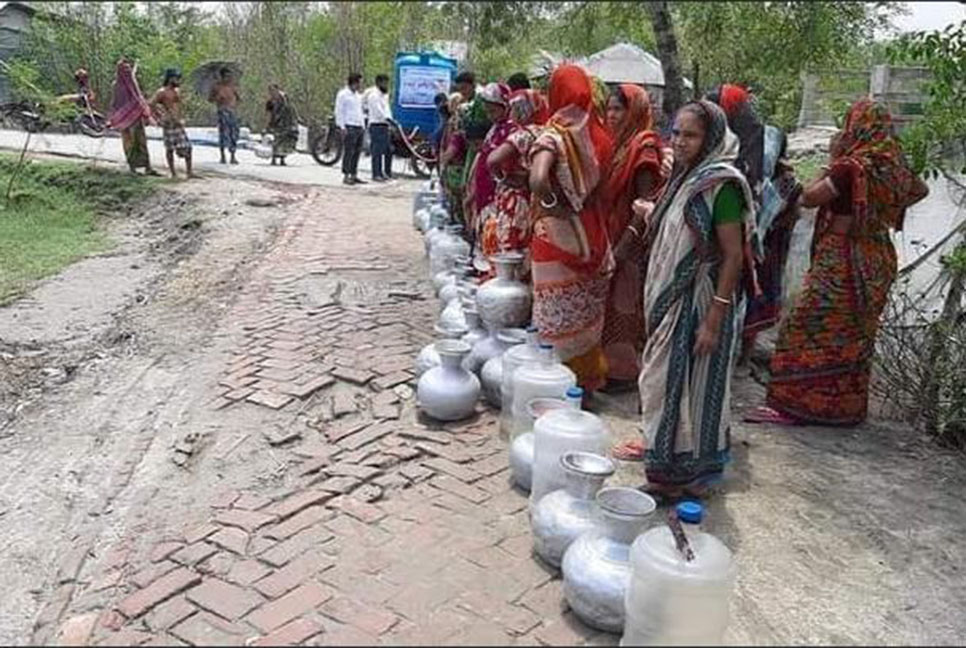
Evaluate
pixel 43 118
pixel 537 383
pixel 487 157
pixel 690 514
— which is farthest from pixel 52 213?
pixel 690 514

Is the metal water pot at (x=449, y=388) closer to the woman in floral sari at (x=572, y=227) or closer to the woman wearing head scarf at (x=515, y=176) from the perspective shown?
the woman in floral sari at (x=572, y=227)

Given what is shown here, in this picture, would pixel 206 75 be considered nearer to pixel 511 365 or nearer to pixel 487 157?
pixel 487 157

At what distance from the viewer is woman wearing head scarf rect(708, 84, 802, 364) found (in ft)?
13.8

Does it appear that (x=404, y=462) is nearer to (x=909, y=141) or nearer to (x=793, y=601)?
(x=793, y=601)

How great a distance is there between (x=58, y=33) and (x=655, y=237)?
16162 mm

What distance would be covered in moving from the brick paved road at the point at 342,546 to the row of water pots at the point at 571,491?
0.14 meters

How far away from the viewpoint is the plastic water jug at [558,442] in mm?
3295

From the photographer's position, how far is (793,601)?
124 inches

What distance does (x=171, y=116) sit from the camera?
12438 millimetres

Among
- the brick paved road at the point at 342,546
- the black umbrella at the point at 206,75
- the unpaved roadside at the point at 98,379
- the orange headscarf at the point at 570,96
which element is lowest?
the unpaved roadside at the point at 98,379

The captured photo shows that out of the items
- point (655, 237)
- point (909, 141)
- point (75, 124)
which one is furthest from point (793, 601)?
point (75, 124)

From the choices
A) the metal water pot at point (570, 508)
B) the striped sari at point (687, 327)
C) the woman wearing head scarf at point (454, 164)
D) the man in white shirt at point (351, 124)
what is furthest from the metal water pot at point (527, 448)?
the man in white shirt at point (351, 124)

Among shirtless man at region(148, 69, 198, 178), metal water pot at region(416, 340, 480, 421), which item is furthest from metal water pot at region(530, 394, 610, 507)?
shirtless man at region(148, 69, 198, 178)

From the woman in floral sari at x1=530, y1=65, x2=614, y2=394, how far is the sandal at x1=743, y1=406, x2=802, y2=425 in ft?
2.76
